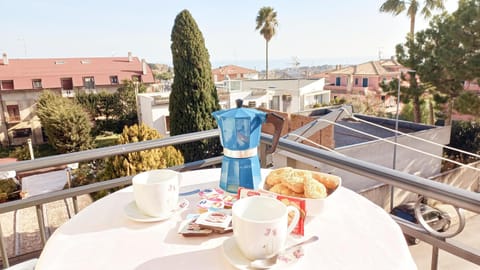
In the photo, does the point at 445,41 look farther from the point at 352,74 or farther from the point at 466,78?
the point at 352,74

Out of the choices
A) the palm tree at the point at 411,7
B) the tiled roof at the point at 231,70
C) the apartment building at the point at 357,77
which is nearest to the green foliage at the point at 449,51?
the palm tree at the point at 411,7

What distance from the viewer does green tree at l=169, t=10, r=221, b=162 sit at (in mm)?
8539

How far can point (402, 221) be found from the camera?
3.40 feet

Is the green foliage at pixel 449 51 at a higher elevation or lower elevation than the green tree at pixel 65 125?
higher

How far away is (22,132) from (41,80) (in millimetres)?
2855

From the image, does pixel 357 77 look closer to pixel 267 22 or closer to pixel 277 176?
pixel 267 22

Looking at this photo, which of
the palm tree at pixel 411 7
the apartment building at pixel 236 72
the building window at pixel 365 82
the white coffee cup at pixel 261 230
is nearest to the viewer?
the white coffee cup at pixel 261 230

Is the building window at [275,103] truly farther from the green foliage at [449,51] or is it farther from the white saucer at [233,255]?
the white saucer at [233,255]

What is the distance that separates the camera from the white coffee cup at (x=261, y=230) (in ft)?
1.86

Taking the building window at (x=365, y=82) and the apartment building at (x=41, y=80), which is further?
the building window at (x=365, y=82)

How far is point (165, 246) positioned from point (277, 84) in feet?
62.1

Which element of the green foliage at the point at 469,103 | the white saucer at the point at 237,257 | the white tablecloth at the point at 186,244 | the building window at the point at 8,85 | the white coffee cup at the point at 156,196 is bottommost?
the green foliage at the point at 469,103

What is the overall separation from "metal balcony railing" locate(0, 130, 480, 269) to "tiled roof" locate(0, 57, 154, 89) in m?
17.2

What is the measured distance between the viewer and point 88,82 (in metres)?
16.8
